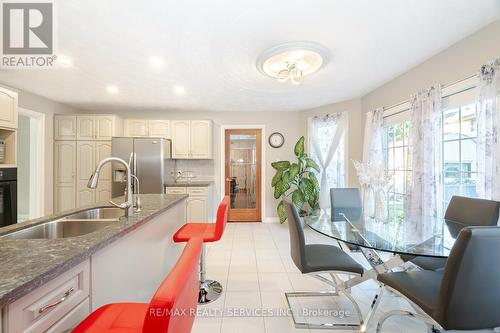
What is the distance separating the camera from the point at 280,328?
5.65 feet

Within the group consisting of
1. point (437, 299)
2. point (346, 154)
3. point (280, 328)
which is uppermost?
point (346, 154)

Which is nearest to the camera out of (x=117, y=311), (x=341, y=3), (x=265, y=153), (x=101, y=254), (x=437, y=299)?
(x=117, y=311)

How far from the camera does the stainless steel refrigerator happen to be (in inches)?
157

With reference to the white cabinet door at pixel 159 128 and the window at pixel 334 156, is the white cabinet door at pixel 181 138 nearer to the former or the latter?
the white cabinet door at pixel 159 128

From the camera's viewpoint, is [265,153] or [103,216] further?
[265,153]

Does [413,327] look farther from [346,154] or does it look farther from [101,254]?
[346,154]

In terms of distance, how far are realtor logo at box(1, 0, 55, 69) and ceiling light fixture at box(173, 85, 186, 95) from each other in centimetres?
138

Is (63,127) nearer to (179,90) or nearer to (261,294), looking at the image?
(179,90)

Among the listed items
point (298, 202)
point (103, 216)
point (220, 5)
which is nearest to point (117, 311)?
point (103, 216)

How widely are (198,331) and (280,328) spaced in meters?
0.63

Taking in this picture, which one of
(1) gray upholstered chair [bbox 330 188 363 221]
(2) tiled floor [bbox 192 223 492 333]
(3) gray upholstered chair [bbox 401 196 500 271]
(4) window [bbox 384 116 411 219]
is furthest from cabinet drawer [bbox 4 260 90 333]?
(4) window [bbox 384 116 411 219]

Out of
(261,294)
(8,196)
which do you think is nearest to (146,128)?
(8,196)

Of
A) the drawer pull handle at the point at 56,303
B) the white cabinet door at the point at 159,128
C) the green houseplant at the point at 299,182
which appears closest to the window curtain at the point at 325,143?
the green houseplant at the point at 299,182

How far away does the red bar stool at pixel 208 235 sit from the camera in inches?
76.5
